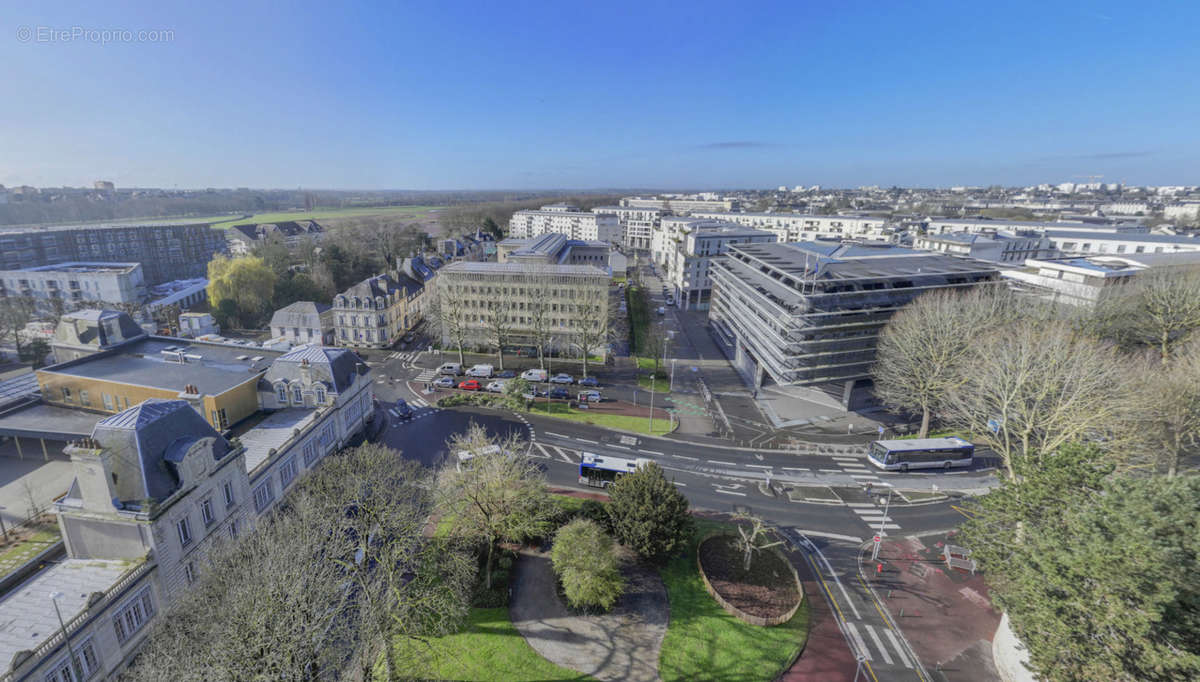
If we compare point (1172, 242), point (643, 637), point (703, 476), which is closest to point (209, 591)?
point (643, 637)

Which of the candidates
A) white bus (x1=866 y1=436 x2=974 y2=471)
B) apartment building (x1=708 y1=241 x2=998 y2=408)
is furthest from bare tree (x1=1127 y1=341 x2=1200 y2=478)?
apartment building (x1=708 y1=241 x2=998 y2=408)

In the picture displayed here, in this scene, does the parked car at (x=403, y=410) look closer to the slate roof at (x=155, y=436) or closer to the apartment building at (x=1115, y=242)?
the slate roof at (x=155, y=436)

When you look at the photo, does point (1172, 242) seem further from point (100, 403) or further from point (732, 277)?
point (100, 403)

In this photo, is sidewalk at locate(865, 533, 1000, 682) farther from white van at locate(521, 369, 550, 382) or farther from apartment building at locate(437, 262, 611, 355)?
apartment building at locate(437, 262, 611, 355)

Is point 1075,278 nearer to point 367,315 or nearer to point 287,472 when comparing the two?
point 287,472

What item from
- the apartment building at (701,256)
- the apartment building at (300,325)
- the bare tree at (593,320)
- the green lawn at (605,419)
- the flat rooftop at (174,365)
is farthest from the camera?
the apartment building at (701,256)

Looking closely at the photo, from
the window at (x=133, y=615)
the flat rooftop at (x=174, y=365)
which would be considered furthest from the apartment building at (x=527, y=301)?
the window at (x=133, y=615)
